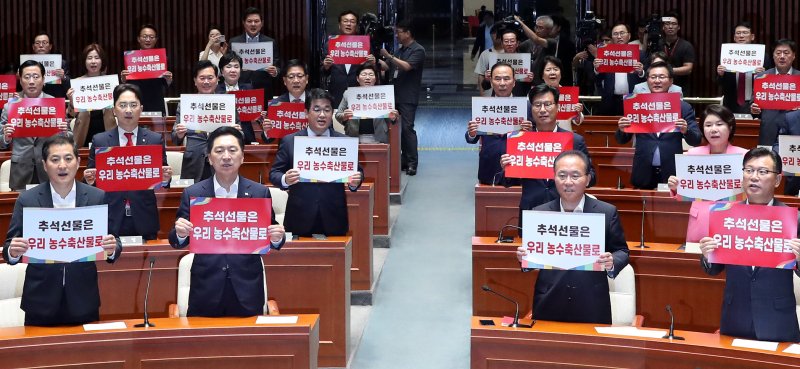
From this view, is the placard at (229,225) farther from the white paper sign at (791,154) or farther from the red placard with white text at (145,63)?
the red placard with white text at (145,63)

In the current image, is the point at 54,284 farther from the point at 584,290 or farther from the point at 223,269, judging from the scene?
the point at 584,290

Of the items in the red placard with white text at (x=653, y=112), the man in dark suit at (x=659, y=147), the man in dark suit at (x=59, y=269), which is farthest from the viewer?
the man in dark suit at (x=659, y=147)

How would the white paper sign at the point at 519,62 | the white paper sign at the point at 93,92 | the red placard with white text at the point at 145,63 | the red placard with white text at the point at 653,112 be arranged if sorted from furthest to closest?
the white paper sign at the point at 519,62 → the red placard with white text at the point at 145,63 → the white paper sign at the point at 93,92 → the red placard with white text at the point at 653,112

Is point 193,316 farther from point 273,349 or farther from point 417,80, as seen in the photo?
point 417,80

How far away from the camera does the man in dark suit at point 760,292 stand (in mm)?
4230

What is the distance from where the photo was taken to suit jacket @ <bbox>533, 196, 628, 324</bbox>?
4480mm

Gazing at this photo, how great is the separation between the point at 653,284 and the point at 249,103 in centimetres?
323

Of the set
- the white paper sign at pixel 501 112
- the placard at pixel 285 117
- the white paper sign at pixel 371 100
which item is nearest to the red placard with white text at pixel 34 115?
the placard at pixel 285 117

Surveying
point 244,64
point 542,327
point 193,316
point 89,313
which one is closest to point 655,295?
point 542,327

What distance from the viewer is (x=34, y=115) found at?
6.74 metres

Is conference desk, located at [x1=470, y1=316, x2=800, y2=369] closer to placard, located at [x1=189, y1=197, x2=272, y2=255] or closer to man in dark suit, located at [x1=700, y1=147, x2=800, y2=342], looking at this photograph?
man in dark suit, located at [x1=700, y1=147, x2=800, y2=342]

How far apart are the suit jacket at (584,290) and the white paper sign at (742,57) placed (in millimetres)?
4144

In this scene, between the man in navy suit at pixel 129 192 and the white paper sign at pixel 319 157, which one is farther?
the man in navy suit at pixel 129 192

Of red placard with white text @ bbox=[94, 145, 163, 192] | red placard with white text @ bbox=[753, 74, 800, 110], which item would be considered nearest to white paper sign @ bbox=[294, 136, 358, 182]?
red placard with white text @ bbox=[94, 145, 163, 192]
